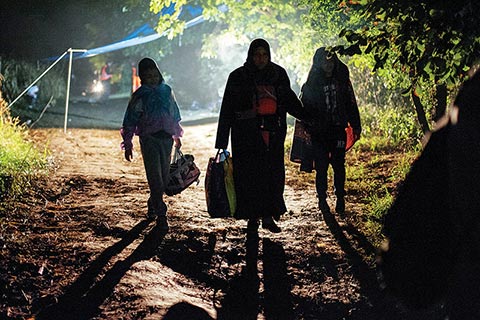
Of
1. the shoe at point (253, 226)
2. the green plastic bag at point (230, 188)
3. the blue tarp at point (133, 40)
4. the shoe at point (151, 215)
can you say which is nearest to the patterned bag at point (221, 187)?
the green plastic bag at point (230, 188)

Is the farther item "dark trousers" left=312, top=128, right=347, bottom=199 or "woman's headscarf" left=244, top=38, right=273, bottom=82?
"dark trousers" left=312, top=128, right=347, bottom=199

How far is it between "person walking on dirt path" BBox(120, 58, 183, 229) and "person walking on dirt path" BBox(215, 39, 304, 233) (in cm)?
77

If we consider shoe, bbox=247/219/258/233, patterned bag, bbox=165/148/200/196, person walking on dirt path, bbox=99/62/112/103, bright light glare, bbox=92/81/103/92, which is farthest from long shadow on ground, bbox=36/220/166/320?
person walking on dirt path, bbox=99/62/112/103

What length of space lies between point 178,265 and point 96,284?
0.83 m

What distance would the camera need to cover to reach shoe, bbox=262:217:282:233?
531 centimetres

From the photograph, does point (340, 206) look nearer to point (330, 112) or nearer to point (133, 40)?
point (330, 112)

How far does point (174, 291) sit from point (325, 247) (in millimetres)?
1749

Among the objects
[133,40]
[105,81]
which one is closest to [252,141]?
[133,40]

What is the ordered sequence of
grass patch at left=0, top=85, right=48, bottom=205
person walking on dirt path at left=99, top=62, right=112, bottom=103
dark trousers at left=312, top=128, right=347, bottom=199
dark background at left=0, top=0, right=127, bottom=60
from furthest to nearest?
person walking on dirt path at left=99, top=62, right=112, bottom=103 → dark background at left=0, top=0, right=127, bottom=60 → grass patch at left=0, top=85, right=48, bottom=205 → dark trousers at left=312, top=128, right=347, bottom=199

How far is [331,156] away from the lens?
596cm

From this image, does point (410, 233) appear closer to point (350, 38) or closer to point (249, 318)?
point (249, 318)

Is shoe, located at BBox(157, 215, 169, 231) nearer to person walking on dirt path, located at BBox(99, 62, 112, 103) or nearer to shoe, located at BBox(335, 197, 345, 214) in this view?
shoe, located at BBox(335, 197, 345, 214)

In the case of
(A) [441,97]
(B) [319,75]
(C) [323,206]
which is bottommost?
(C) [323,206]

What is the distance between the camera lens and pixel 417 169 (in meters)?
1.95
